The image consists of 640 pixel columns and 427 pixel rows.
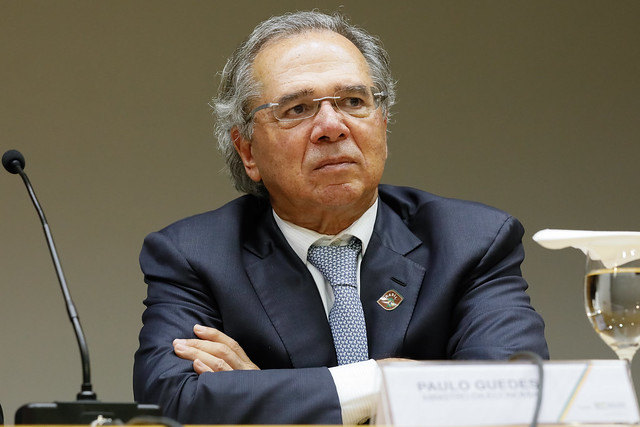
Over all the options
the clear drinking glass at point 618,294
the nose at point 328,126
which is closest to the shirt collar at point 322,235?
the nose at point 328,126

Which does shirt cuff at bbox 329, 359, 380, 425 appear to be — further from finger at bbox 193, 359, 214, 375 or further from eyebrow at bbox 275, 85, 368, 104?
eyebrow at bbox 275, 85, 368, 104

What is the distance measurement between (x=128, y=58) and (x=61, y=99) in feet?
1.14

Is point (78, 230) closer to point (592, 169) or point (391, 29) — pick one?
point (391, 29)

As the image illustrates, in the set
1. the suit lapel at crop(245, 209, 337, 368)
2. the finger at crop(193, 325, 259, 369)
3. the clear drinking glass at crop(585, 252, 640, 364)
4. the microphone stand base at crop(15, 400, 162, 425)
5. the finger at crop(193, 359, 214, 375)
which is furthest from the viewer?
the suit lapel at crop(245, 209, 337, 368)

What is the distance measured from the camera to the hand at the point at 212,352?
6.32 feet

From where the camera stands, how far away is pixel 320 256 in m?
2.28

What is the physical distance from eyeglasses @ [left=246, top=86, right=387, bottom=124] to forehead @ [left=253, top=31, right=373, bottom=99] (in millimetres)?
20

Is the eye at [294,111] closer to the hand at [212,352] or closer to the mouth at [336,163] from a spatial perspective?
the mouth at [336,163]

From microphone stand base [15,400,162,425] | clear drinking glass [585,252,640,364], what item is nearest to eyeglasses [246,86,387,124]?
clear drinking glass [585,252,640,364]

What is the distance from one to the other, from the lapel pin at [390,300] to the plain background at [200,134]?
6.68 ft

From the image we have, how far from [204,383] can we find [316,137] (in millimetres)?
762

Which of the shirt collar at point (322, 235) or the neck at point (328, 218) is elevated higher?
the neck at point (328, 218)

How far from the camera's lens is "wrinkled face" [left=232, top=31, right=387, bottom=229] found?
7.30 ft

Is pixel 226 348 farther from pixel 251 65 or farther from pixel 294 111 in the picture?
pixel 251 65
